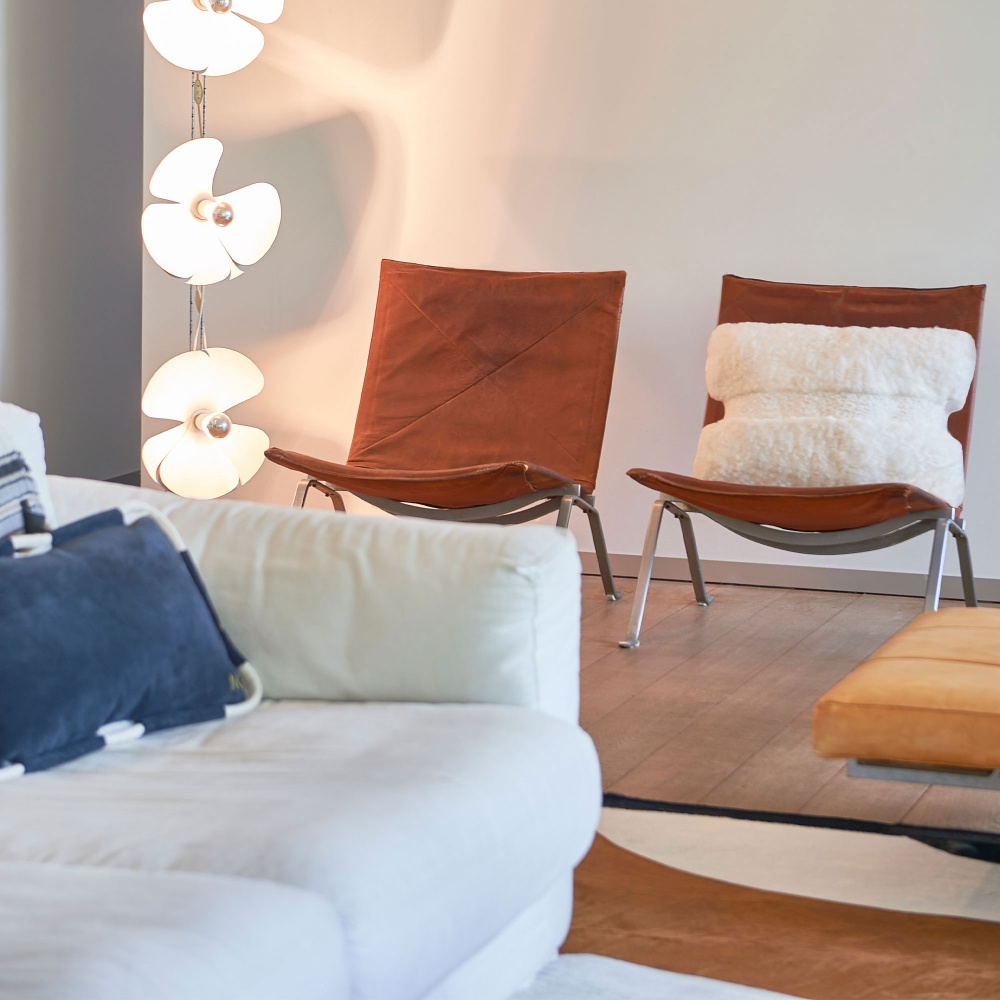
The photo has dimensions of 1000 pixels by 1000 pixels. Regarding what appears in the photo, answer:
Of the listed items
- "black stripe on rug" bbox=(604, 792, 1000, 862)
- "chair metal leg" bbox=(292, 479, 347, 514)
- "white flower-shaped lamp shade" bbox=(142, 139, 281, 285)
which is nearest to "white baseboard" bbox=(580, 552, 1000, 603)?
"chair metal leg" bbox=(292, 479, 347, 514)

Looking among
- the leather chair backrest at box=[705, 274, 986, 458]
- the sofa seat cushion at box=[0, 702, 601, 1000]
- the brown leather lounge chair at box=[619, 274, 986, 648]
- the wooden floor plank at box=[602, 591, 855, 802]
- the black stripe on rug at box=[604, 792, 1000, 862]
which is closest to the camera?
the sofa seat cushion at box=[0, 702, 601, 1000]

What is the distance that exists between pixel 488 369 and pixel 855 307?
3.46ft

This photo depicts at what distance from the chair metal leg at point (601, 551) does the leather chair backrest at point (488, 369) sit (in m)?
0.10

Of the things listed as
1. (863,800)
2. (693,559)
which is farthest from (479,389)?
(863,800)

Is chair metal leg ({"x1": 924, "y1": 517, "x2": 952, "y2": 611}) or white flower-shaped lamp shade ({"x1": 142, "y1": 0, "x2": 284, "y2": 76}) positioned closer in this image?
chair metal leg ({"x1": 924, "y1": 517, "x2": 952, "y2": 611})

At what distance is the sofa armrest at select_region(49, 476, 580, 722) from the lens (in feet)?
4.90

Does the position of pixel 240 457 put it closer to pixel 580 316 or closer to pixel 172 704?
pixel 580 316

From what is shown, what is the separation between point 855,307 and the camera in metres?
3.71

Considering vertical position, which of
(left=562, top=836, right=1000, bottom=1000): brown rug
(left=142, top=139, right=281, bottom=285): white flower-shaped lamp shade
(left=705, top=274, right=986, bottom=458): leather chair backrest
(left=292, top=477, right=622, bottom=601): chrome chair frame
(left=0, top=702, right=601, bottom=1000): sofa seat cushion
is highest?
(left=142, top=139, right=281, bottom=285): white flower-shaped lamp shade

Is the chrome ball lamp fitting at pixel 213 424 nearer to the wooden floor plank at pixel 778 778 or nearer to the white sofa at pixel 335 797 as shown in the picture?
the wooden floor plank at pixel 778 778

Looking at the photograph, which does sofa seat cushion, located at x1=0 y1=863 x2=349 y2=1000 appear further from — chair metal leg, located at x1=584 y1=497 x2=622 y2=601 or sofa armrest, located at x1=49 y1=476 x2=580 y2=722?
chair metal leg, located at x1=584 y1=497 x2=622 y2=601

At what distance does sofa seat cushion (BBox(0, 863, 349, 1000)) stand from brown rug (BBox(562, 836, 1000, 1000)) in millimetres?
748

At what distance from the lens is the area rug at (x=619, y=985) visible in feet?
4.90

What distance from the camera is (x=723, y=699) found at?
9.29 feet
